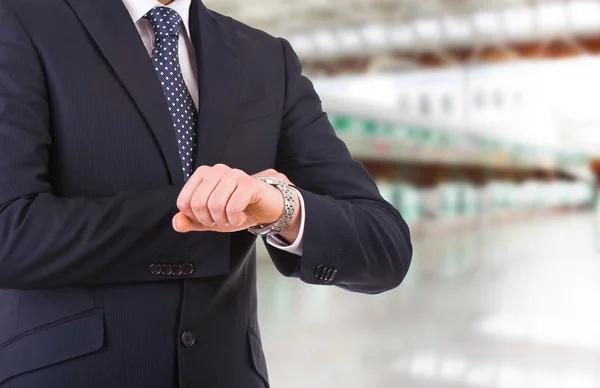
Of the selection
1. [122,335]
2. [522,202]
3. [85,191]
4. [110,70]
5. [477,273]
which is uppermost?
[110,70]

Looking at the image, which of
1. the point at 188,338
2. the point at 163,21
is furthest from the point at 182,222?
the point at 163,21

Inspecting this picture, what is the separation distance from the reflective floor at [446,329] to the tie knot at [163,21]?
3101 mm

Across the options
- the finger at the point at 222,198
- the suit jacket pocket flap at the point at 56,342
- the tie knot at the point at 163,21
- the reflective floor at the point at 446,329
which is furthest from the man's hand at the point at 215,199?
the reflective floor at the point at 446,329

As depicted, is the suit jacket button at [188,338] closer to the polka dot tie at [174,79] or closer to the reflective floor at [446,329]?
the polka dot tie at [174,79]

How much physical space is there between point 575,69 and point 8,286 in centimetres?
1605

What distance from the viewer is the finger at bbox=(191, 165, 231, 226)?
0.90 meters

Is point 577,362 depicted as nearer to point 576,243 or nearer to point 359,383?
point 359,383

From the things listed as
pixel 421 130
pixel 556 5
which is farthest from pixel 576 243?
pixel 556 5

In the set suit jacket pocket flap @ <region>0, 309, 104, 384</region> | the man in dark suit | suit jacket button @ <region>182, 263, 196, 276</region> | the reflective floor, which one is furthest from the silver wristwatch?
the reflective floor

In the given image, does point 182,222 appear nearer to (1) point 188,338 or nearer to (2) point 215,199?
(2) point 215,199

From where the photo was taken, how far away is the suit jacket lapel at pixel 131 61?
42.8 inches

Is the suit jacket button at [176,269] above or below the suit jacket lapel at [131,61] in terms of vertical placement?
below

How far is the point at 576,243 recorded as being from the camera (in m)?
11.5

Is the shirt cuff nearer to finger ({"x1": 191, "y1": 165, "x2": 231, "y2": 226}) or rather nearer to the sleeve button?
the sleeve button
